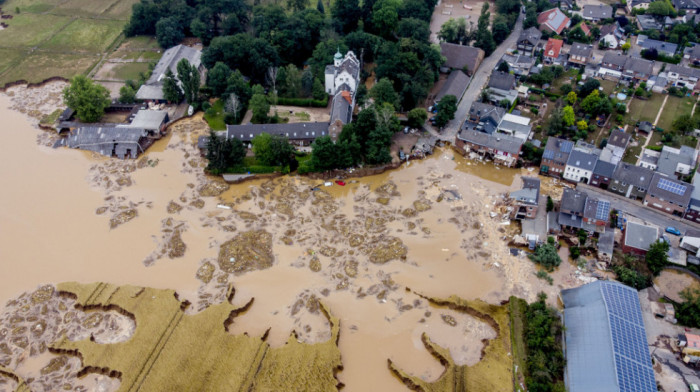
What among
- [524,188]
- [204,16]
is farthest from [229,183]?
[204,16]

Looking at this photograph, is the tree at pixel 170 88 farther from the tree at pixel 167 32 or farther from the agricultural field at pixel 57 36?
the tree at pixel 167 32

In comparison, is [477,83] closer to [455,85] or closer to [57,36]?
[455,85]

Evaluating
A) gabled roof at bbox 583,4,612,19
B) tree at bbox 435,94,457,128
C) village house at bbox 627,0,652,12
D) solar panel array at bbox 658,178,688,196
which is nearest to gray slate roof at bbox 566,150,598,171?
solar panel array at bbox 658,178,688,196

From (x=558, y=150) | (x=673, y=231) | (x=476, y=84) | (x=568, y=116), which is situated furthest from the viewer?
(x=476, y=84)

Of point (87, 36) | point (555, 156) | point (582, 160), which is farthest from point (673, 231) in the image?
point (87, 36)

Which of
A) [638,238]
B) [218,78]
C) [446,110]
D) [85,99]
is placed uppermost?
[446,110]

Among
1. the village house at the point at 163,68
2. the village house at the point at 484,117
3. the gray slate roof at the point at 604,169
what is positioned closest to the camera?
the gray slate roof at the point at 604,169

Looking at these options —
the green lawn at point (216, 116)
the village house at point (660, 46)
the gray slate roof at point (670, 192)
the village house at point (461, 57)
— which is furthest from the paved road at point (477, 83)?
the green lawn at point (216, 116)
